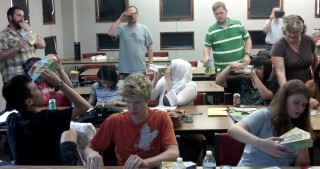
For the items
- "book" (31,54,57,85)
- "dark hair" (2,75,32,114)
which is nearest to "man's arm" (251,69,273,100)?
"book" (31,54,57,85)

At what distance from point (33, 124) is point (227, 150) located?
1.28 meters

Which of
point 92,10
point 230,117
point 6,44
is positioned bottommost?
point 230,117

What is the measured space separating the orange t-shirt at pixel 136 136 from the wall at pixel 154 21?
246 inches

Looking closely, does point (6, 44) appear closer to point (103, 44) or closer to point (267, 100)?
point (267, 100)

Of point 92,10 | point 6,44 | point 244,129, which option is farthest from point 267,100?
point 92,10

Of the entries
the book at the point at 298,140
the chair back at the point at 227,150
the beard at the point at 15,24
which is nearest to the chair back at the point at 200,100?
the chair back at the point at 227,150

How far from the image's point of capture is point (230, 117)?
3.53 metres

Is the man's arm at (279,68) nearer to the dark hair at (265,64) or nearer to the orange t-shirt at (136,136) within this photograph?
the dark hair at (265,64)

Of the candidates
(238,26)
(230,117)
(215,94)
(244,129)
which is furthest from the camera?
(238,26)

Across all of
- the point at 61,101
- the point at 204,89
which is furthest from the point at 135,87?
the point at 204,89

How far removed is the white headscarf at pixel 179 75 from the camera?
4.05m

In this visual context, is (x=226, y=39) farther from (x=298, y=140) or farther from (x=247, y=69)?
(x=298, y=140)

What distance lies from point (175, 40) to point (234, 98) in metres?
5.26

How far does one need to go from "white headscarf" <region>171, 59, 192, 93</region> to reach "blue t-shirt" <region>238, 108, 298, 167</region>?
1.68 meters
